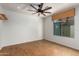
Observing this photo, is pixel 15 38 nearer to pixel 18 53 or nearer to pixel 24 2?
pixel 18 53

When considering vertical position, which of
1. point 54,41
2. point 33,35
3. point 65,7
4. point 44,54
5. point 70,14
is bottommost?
Result: point 44,54

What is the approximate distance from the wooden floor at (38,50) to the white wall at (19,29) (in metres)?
0.10

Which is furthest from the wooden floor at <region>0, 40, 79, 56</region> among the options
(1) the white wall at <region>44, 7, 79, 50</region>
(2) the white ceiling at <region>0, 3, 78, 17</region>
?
(2) the white ceiling at <region>0, 3, 78, 17</region>

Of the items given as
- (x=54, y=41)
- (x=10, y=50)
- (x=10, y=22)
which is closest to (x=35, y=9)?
(x=10, y=22)

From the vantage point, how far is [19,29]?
1.63m

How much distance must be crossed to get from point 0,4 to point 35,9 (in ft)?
1.90

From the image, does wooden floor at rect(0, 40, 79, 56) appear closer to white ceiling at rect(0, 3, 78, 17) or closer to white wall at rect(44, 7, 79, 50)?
white wall at rect(44, 7, 79, 50)

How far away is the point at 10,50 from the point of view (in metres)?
1.54

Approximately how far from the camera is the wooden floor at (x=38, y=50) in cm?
152

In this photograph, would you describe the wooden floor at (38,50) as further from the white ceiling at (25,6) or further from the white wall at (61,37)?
the white ceiling at (25,6)

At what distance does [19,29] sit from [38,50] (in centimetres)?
54

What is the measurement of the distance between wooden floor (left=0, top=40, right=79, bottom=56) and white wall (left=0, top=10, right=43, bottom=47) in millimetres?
102

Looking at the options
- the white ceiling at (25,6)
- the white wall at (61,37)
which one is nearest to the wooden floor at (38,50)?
the white wall at (61,37)

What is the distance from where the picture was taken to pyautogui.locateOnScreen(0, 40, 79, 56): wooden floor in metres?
1.52
